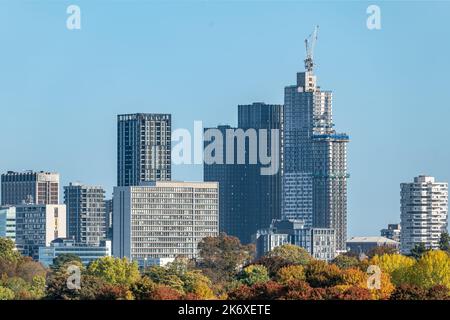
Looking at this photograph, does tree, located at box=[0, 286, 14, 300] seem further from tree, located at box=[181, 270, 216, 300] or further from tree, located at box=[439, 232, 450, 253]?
tree, located at box=[439, 232, 450, 253]

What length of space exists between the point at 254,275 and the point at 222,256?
59375 mm

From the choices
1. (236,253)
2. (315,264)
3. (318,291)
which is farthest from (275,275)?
(236,253)

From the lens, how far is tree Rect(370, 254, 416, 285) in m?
87.3

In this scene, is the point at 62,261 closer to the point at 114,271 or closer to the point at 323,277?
the point at 114,271

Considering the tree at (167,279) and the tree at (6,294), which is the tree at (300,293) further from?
the tree at (167,279)

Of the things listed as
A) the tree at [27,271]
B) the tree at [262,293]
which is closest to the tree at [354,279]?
the tree at [262,293]

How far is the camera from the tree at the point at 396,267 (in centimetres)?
8731

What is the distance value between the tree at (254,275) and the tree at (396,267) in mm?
6079

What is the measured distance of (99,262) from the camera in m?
111

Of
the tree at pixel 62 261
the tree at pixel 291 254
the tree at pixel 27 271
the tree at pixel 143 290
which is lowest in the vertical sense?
the tree at pixel 62 261

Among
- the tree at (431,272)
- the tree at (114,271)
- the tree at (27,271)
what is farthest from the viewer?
the tree at (27,271)
